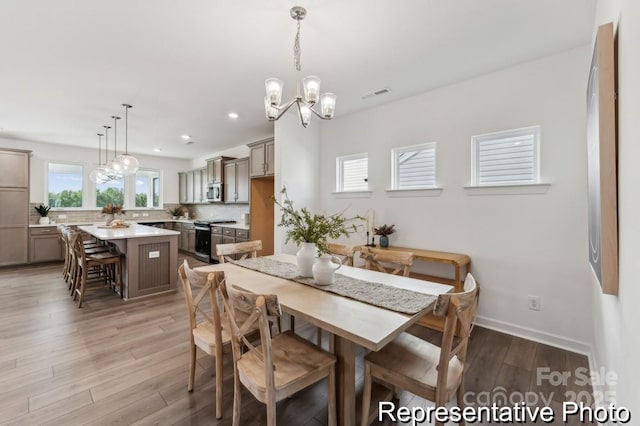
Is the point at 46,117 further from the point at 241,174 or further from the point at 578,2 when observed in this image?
the point at 578,2

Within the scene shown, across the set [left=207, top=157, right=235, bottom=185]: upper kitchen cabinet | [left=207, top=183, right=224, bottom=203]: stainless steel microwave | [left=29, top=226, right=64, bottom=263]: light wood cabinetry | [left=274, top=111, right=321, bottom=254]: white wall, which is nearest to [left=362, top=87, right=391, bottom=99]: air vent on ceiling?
[left=274, top=111, right=321, bottom=254]: white wall

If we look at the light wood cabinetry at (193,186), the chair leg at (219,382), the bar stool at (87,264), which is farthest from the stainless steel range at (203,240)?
the chair leg at (219,382)

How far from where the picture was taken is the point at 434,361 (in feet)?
5.25

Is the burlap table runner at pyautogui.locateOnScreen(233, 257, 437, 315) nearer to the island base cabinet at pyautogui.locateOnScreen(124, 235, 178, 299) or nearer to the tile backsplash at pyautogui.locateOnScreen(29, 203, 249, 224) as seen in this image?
the island base cabinet at pyautogui.locateOnScreen(124, 235, 178, 299)

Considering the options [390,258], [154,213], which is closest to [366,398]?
[390,258]

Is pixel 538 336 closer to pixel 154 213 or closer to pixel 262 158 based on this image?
pixel 262 158

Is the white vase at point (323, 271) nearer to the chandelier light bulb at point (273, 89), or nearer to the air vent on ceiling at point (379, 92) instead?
the chandelier light bulb at point (273, 89)

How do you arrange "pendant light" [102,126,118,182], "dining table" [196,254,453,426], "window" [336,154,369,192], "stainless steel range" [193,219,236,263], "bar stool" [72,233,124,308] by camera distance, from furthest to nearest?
"stainless steel range" [193,219,236,263]
"pendant light" [102,126,118,182]
"window" [336,154,369,192]
"bar stool" [72,233,124,308]
"dining table" [196,254,453,426]

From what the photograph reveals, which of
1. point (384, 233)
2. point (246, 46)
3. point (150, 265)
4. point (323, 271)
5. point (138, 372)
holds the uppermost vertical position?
point (246, 46)

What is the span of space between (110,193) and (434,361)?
8505mm

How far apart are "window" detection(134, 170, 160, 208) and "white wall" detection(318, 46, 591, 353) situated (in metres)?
7.15

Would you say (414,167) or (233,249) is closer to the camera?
(233,249)

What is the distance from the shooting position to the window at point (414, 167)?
361cm

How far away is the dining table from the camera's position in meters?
1.33
